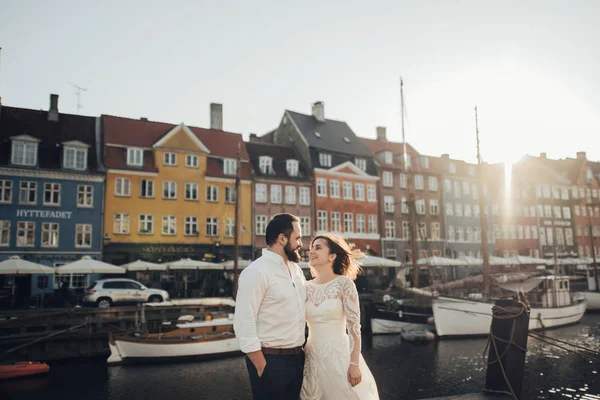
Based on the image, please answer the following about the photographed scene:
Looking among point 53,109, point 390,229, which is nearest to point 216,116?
point 53,109

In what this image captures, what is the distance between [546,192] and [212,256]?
44110 millimetres

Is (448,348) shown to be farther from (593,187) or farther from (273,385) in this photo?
(593,187)

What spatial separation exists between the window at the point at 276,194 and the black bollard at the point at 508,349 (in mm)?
30337

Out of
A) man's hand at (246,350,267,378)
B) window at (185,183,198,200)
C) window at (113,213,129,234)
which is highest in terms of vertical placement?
window at (185,183,198,200)

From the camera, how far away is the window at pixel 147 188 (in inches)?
1278

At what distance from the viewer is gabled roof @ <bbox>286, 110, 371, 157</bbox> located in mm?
41656

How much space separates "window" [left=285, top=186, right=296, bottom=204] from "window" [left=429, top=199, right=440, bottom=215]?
51.2 feet

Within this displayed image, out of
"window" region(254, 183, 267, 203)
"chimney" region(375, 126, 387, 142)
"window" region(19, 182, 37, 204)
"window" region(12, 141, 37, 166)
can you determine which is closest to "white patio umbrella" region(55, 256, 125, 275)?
"window" region(19, 182, 37, 204)

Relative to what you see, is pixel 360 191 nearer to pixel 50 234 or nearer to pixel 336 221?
pixel 336 221

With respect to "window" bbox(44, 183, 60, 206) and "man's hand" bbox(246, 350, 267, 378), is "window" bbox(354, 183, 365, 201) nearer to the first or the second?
"window" bbox(44, 183, 60, 206)

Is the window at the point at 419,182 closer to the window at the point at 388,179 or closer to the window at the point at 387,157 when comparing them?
the window at the point at 388,179

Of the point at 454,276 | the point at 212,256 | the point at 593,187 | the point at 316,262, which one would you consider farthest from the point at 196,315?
the point at 593,187

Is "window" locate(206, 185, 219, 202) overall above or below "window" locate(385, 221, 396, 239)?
above

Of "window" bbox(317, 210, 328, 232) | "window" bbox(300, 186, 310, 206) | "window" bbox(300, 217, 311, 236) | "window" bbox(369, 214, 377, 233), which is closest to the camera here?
"window" bbox(300, 217, 311, 236)
